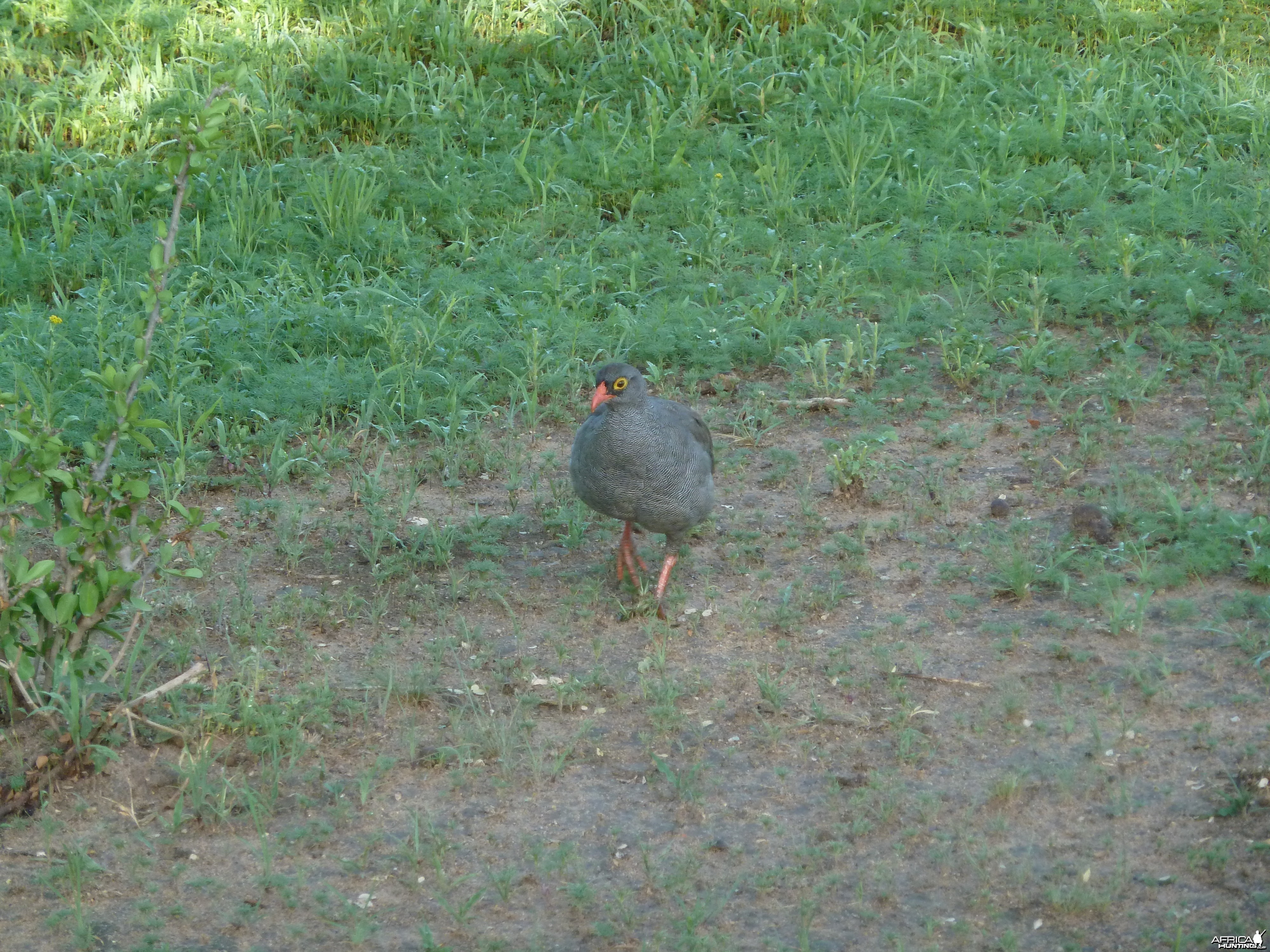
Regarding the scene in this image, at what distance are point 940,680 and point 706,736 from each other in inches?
32.1

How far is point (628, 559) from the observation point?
17.8 ft

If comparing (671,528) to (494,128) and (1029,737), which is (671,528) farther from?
(494,128)

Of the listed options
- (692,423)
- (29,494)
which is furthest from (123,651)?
(692,423)

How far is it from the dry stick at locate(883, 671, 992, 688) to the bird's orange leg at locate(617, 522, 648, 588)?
1.06 metres

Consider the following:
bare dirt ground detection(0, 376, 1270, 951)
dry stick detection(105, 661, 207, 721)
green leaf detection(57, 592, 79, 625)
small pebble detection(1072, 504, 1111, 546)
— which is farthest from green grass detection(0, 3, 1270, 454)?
green leaf detection(57, 592, 79, 625)

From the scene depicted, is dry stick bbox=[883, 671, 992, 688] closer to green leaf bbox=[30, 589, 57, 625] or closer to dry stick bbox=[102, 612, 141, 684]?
dry stick bbox=[102, 612, 141, 684]

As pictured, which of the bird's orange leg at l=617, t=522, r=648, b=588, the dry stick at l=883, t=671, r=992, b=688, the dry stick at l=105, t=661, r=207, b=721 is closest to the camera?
the dry stick at l=105, t=661, r=207, b=721

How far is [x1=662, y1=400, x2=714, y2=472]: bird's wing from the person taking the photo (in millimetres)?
5418

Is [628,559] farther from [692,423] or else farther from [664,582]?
[692,423]

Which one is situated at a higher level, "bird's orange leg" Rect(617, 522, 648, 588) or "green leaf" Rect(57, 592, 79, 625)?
"green leaf" Rect(57, 592, 79, 625)

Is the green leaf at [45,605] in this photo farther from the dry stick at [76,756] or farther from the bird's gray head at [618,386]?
the bird's gray head at [618,386]

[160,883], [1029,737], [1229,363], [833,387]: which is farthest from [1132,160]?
[160,883]

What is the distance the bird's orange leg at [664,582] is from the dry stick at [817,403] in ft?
4.92

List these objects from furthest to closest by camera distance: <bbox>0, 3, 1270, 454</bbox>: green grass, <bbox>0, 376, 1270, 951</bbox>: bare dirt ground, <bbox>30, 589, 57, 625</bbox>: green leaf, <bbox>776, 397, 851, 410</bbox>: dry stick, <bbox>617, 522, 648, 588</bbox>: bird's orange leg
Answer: <bbox>0, 3, 1270, 454</bbox>: green grass < <bbox>776, 397, 851, 410</bbox>: dry stick < <bbox>617, 522, 648, 588</bbox>: bird's orange leg < <bbox>30, 589, 57, 625</bbox>: green leaf < <bbox>0, 376, 1270, 951</bbox>: bare dirt ground
